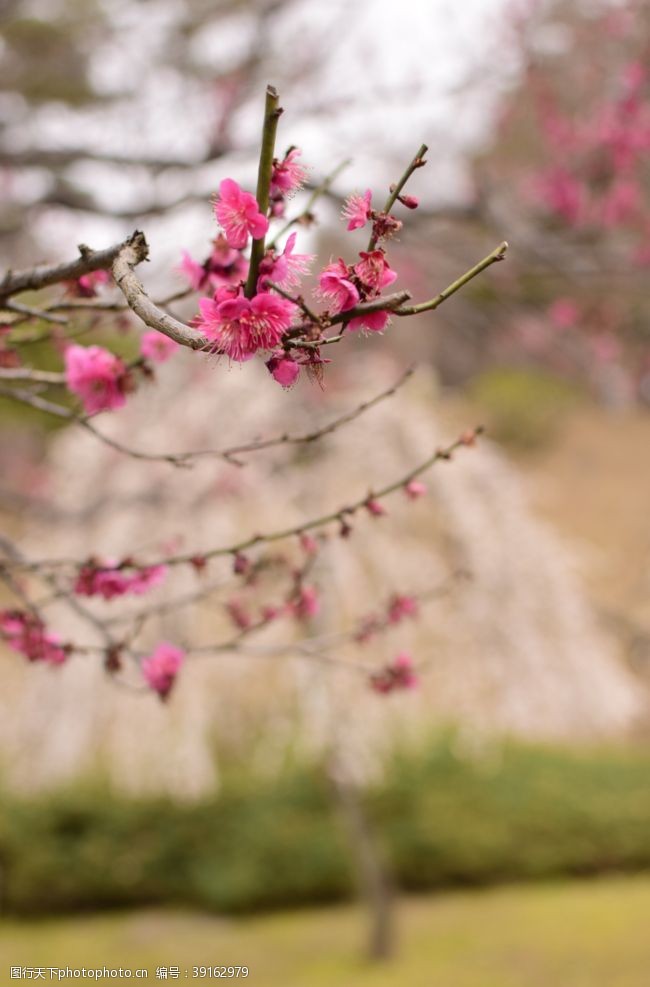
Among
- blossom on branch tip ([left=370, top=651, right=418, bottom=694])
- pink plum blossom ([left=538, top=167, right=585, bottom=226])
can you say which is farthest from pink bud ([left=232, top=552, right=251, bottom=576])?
pink plum blossom ([left=538, top=167, right=585, bottom=226])

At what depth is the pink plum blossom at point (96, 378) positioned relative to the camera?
1693mm

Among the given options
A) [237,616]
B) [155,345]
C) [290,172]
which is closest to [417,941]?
[237,616]

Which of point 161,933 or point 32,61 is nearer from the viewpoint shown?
point 32,61

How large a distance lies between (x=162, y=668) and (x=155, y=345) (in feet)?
2.02

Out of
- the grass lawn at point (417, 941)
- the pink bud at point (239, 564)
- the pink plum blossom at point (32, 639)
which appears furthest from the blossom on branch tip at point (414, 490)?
the grass lawn at point (417, 941)

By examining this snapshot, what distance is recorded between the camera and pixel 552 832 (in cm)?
904

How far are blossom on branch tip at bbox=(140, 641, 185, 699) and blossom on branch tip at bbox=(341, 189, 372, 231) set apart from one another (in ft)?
3.52

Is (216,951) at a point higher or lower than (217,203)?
lower

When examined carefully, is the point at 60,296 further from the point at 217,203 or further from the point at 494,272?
the point at 494,272

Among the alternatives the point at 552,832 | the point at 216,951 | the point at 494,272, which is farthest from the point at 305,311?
the point at 552,832

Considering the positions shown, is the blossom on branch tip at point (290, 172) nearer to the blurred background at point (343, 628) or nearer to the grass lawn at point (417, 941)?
the blurred background at point (343, 628)

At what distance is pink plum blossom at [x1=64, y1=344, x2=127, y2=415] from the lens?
1693mm

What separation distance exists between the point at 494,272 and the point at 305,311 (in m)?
4.80

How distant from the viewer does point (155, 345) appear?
180 cm
